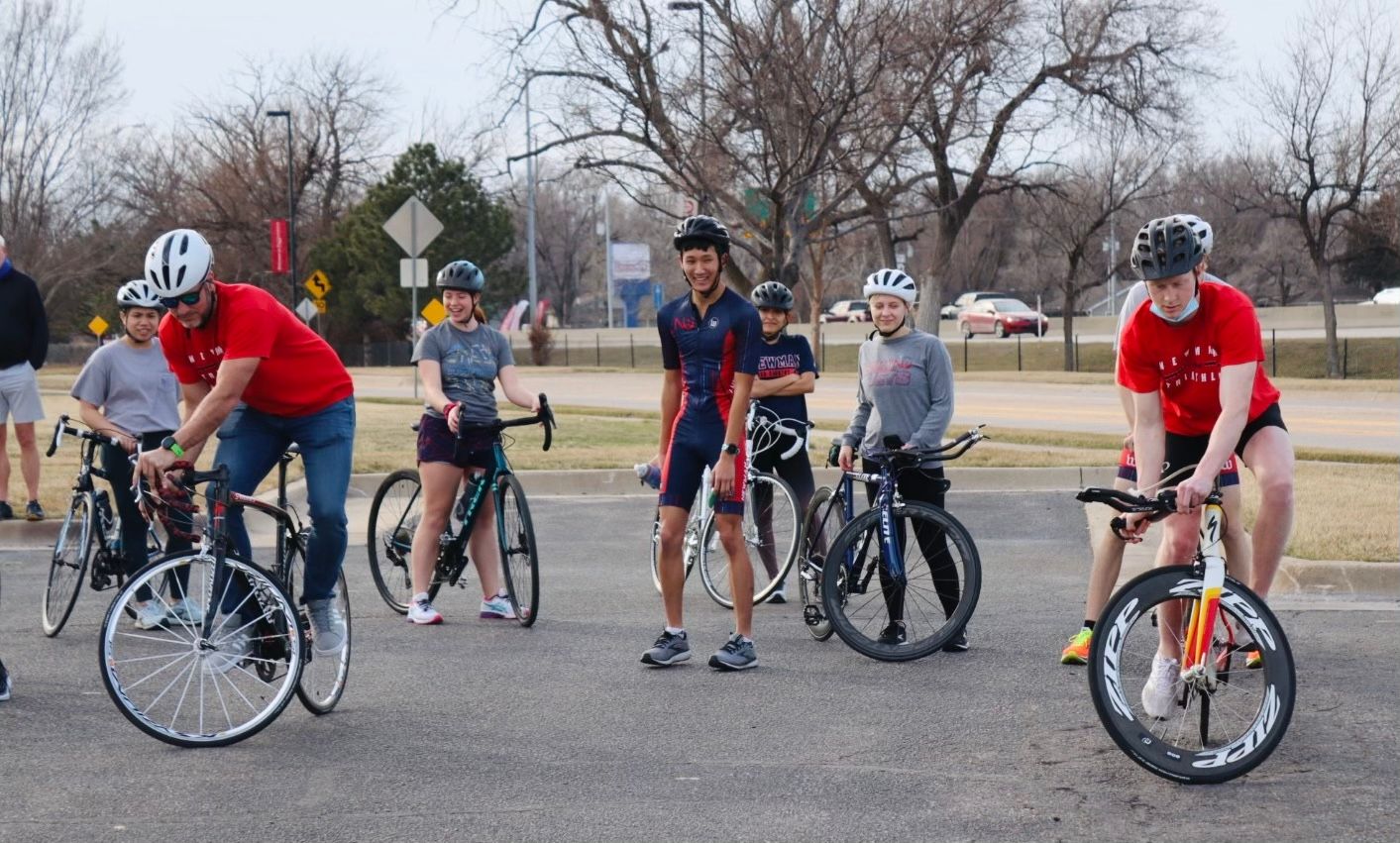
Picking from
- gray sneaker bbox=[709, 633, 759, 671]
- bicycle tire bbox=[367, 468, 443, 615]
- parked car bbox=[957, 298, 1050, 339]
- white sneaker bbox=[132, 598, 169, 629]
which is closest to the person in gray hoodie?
gray sneaker bbox=[709, 633, 759, 671]

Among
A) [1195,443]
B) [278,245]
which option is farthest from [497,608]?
[278,245]

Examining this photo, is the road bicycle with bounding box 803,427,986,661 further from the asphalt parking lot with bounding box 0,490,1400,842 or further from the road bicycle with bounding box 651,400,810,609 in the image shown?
the road bicycle with bounding box 651,400,810,609

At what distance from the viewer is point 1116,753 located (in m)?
5.87

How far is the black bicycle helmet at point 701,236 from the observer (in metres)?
7.34

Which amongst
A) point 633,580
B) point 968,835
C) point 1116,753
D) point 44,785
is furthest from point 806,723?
point 633,580

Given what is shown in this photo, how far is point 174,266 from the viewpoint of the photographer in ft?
20.4

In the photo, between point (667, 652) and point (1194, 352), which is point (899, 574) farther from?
point (1194, 352)

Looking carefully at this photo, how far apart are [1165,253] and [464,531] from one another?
4.40 metres

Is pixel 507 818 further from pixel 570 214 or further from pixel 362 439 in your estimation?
pixel 570 214

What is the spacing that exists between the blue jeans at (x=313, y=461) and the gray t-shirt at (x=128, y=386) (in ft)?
7.28

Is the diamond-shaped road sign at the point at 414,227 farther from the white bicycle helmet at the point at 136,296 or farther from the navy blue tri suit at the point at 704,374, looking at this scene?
the navy blue tri suit at the point at 704,374

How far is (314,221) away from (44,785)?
72.8 metres

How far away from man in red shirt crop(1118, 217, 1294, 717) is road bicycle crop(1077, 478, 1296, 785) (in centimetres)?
13

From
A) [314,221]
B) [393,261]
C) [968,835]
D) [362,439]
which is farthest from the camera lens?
[314,221]
